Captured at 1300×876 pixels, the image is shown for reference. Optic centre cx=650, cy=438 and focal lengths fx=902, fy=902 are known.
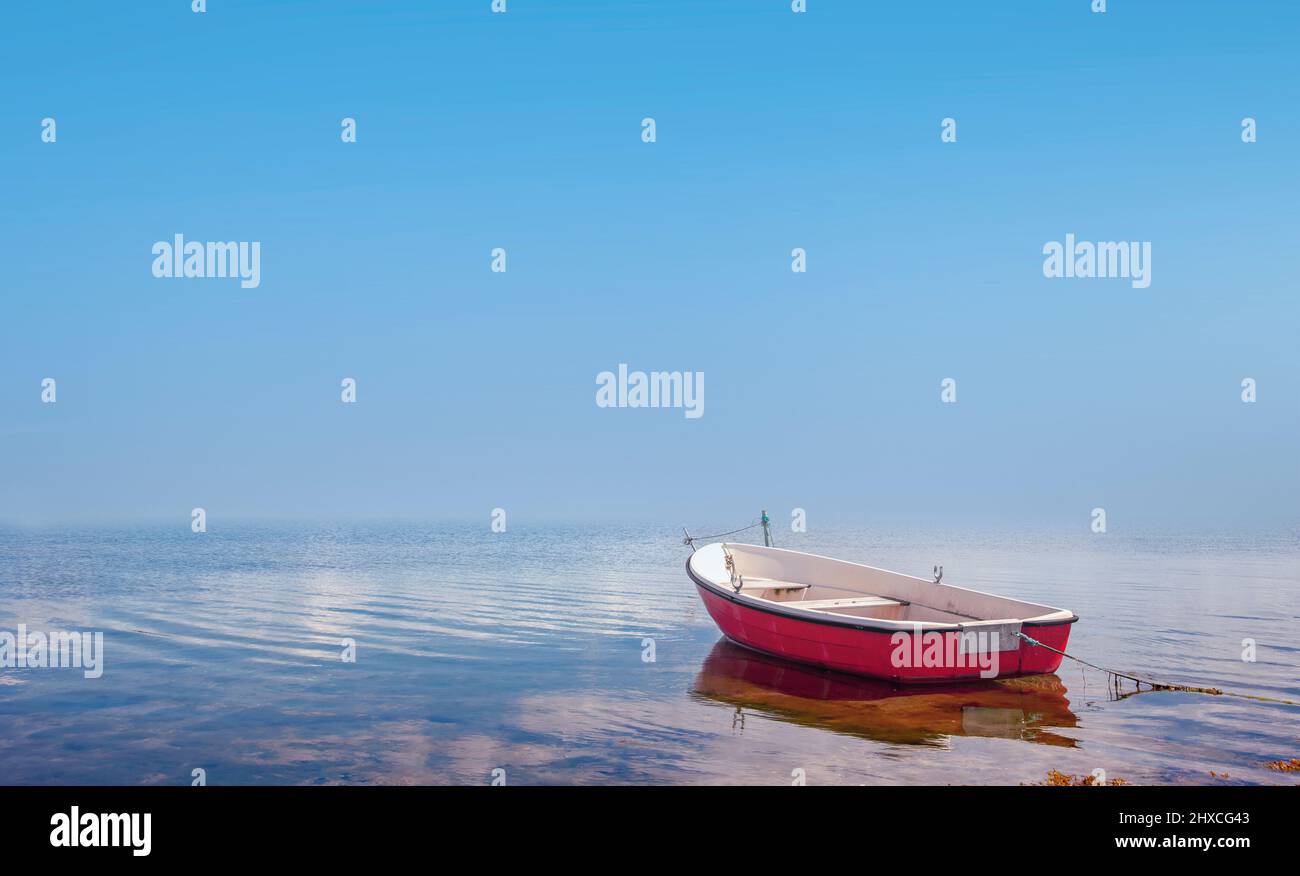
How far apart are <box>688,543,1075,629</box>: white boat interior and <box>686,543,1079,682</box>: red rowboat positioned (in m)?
0.02

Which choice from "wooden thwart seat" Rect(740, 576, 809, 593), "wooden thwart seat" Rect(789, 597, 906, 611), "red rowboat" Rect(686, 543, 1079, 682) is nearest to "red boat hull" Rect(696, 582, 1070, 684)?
"red rowboat" Rect(686, 543, 1079, 682)

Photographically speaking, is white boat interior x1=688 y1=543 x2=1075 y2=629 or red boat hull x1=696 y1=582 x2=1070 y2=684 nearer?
red boat hull x1=696 y1=582 x2=1070 y2=684

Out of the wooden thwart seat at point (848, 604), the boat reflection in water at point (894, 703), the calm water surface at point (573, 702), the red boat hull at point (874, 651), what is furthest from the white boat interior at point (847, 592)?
the calm water surface at point (573, 702)

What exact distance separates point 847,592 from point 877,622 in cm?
536

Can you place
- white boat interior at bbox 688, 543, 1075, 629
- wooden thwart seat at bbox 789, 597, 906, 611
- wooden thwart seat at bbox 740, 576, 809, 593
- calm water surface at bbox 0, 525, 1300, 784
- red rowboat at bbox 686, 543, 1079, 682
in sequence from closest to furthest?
1. calm water surface at bbox 0, 525, 1300, 784
2. red rowboat at bbox 686, 543, 1079, 682
3. white boat interior at bbox 688, 543, 1075, 629
4. wooden thwart seat at bbox 789, 597, 906, 611
5. wooden thwart seat at bbox 740, 576, 809, 593

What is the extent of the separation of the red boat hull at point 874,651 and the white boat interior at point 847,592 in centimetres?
21

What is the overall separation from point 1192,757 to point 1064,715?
7.09 feet

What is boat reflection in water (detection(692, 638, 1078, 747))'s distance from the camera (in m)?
12.1

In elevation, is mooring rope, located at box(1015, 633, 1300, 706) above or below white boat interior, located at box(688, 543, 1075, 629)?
below

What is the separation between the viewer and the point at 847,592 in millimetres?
19594

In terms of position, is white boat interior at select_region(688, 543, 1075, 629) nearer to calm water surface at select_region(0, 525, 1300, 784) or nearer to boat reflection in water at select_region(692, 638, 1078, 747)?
boat reflection in water at select_region(692, 638, 1078, 747)

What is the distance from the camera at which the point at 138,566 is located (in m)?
40.6

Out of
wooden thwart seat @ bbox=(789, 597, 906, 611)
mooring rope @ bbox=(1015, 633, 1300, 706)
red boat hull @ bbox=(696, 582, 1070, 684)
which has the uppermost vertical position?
wooden thwart seat @ bbox=(789, 597, 906, 611)
